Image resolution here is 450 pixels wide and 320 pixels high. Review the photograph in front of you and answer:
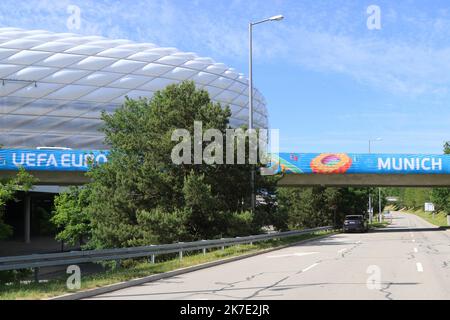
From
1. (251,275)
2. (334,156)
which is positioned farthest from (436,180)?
(251,275)

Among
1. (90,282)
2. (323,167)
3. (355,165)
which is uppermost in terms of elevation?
(355,165)

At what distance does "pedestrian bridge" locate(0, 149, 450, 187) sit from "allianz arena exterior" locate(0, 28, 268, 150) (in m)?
19.4

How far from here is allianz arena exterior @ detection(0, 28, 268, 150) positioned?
2324 inches

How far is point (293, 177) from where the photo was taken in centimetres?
4347

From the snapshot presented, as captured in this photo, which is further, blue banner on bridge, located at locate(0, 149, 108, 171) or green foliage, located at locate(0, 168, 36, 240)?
blue banner on bridge, located at locate(0, 149, 108, 171)

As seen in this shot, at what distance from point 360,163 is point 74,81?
37103mm

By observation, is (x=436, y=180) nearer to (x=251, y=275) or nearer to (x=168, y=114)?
(x=168, y=114)

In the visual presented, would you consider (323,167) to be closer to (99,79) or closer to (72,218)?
(72,218)

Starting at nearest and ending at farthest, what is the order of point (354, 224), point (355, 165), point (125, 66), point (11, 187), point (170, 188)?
point (11, 187) → point (170, 188) → point (355, 165) → point (354, 224) → point (125, 66)

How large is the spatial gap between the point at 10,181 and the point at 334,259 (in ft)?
44.1

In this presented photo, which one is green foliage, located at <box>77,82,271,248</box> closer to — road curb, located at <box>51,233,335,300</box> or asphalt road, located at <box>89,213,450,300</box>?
road curb, located at <box>51,233,335,300</box>

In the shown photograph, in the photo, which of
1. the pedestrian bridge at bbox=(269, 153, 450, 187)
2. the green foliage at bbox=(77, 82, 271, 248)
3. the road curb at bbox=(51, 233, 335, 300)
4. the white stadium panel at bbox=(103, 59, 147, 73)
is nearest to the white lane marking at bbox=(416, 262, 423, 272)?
the road curb at bbox=(51, 233, 335, 300)

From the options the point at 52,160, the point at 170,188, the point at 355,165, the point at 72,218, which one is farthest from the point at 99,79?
the point at 170,188

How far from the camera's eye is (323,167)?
139 ft
